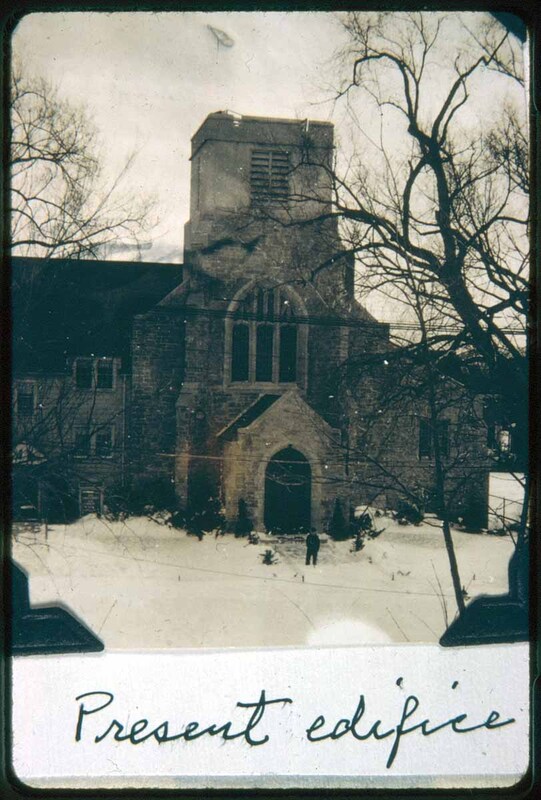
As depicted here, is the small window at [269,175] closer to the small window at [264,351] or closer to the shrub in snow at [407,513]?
the small window at [264,351]

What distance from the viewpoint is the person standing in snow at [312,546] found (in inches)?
103

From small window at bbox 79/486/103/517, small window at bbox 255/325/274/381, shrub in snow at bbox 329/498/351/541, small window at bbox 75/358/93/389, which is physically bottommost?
shrub in snow at bbox 329/498/351/541

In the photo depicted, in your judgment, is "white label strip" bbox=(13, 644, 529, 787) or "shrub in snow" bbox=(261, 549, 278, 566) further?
"shrub in snow" bbox=(261, 549, 278, 566)

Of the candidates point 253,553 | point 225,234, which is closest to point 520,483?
point 253,553

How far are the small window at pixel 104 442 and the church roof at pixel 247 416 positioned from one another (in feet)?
1.74

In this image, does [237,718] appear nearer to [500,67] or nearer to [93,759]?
[93,759]

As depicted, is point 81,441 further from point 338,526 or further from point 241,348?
point 338,526

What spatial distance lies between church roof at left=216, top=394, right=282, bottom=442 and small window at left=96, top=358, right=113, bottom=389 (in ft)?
1.96

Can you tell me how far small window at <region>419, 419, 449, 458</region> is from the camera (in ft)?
8.82

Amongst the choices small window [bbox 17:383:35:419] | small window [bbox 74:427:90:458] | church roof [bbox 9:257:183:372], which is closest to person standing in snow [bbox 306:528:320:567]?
small window [bbox 74:427:90:458]

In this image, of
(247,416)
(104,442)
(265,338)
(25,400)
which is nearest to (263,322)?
(265,338)

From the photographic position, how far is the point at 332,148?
104 inches

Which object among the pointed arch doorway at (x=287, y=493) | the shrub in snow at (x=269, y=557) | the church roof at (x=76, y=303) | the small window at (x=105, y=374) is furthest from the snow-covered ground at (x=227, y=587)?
the church roof at (x=76, y=303)

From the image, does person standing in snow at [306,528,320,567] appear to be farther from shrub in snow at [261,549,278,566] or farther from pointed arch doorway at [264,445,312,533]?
shrub in snow at [261,549,278,566]
